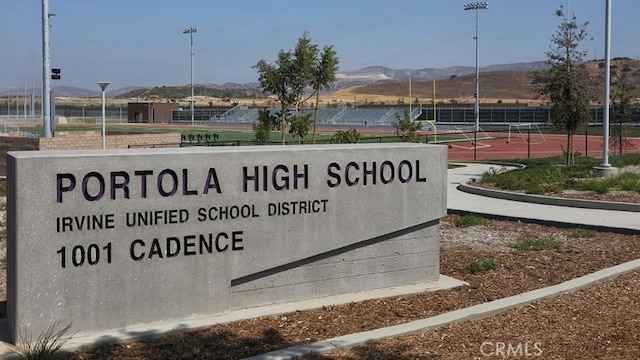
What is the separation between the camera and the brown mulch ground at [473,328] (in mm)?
5906

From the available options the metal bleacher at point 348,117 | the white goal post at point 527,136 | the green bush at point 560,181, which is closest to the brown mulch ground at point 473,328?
the green bush at point 560,181

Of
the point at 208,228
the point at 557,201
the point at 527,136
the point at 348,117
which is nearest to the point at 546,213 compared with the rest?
the point at 557,201

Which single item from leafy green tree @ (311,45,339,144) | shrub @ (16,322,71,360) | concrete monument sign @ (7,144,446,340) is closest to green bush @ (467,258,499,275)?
concrete monument sign @ (7,144,446,340)

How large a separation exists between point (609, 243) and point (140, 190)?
269 inches

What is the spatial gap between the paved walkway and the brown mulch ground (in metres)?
0.08

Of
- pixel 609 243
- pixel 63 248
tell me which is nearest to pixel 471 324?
pixel 63 248

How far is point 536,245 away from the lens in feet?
34.5

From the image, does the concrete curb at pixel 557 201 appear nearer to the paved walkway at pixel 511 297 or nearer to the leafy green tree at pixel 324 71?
the paved walkway at pixel 511 297

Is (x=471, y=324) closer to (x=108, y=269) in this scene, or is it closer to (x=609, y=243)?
(x=108, y=269)

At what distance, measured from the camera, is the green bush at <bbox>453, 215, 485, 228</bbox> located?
12.7 m

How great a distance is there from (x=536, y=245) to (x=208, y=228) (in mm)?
5206

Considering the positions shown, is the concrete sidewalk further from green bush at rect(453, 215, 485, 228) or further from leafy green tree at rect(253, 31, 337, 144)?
leafy green tree at rect(253, 31, 337, 144)

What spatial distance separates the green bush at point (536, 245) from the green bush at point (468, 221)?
181 centimetres

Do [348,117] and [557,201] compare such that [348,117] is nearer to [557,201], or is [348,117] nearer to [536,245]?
[557,201]
